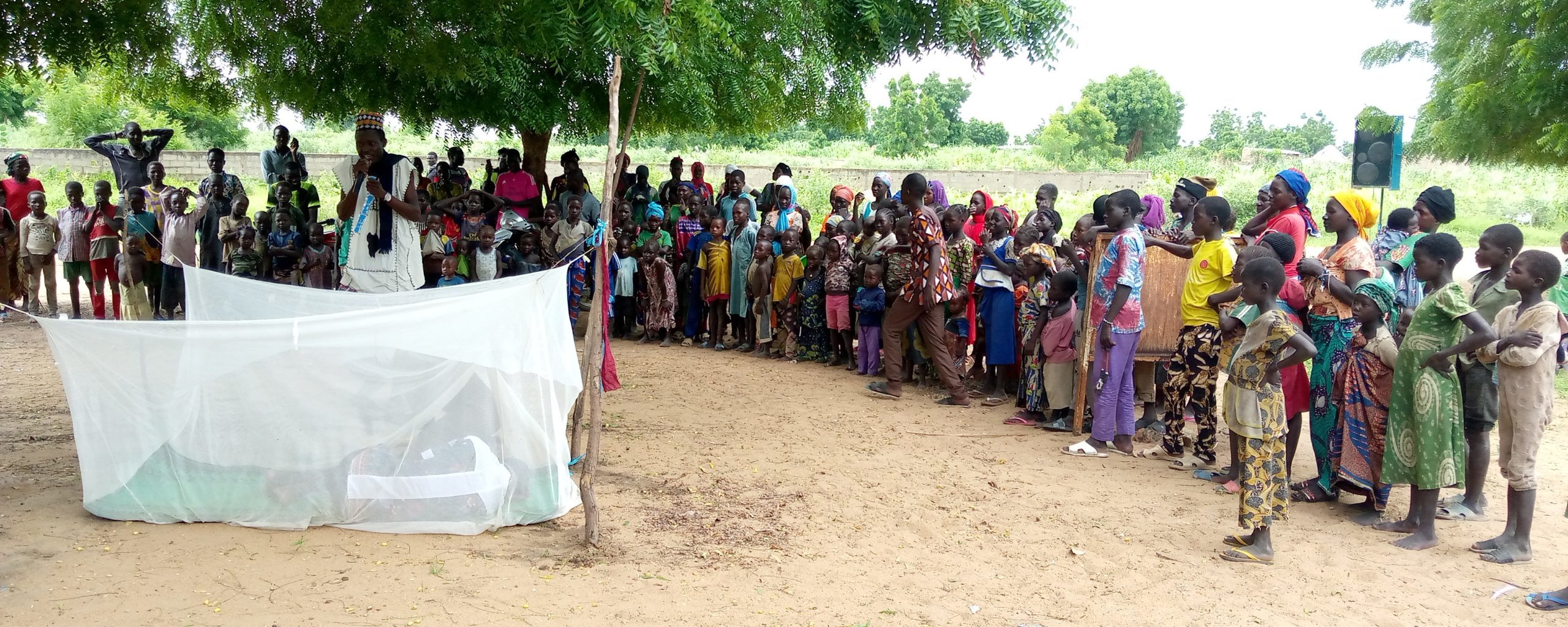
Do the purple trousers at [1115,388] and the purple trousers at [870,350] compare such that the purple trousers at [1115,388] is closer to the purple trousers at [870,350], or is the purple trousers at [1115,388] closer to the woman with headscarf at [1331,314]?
the woman with headscarf at [1331,314]

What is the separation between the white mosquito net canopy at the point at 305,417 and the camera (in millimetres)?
4715

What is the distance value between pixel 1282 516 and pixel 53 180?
87.1ft

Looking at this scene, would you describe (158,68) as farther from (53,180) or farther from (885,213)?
(53,180)

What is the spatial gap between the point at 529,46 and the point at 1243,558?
4.79 meters

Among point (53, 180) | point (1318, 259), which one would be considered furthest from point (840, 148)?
point (1318, 259)

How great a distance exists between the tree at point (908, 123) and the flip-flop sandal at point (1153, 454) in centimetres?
3198

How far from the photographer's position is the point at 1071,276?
285 inches

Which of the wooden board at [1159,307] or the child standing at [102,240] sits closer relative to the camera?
the wooden board at [1159,307]

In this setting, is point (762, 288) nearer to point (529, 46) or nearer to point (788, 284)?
point (788, 284)

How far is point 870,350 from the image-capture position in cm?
890

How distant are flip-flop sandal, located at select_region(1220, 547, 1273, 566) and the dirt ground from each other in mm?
60

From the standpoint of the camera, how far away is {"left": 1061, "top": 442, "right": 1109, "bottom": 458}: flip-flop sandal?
6641 millimetres

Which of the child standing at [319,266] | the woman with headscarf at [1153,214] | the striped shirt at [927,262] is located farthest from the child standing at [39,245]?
the woman with headscarf at [1153,214]

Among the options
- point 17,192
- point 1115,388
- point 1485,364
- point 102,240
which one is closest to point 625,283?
point 1115,388
